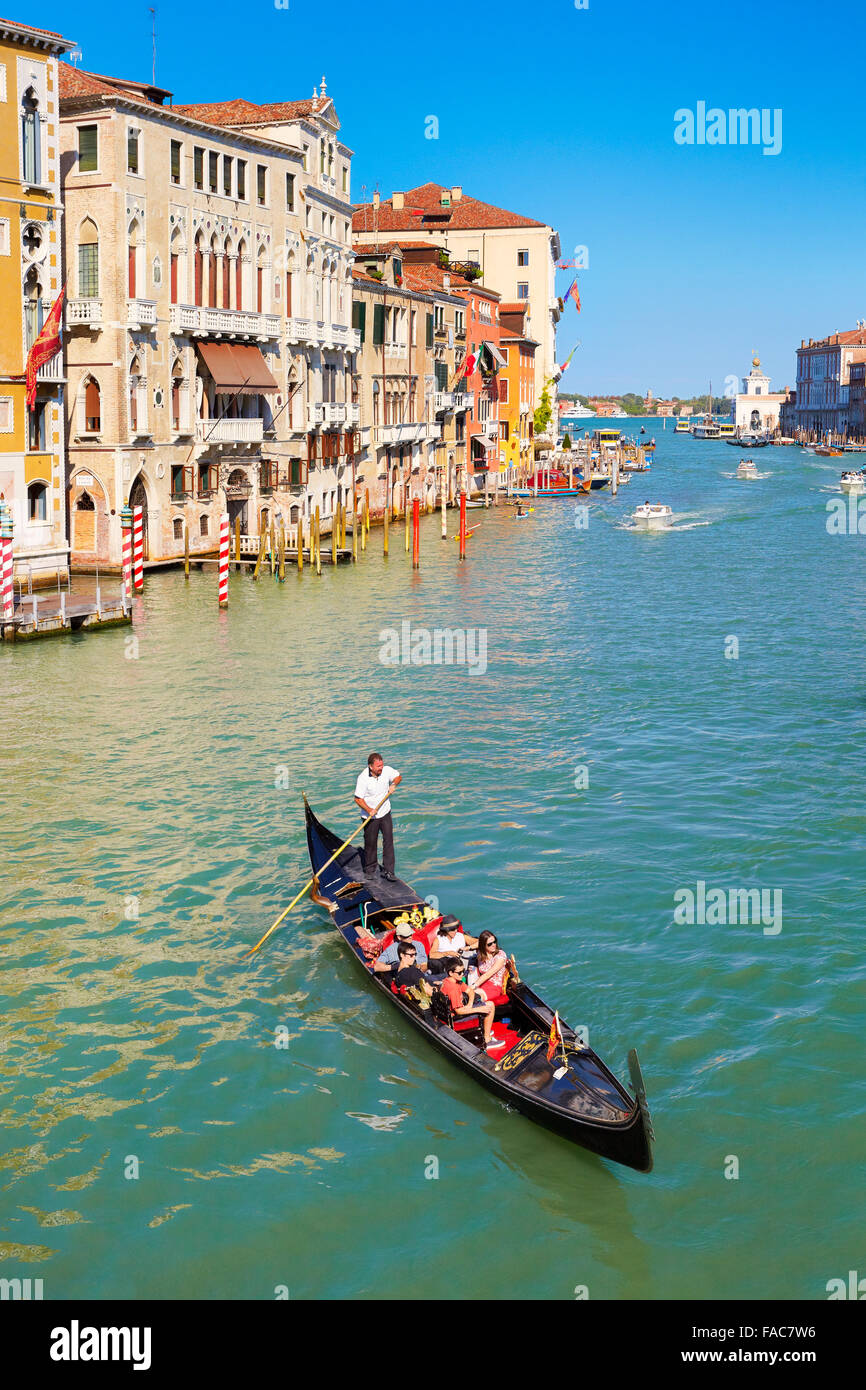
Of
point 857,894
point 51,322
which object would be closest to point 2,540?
point 51,322

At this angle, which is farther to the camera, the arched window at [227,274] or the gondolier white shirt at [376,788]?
the arched window at [227,274]

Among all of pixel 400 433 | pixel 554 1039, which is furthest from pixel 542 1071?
pixel 400 433

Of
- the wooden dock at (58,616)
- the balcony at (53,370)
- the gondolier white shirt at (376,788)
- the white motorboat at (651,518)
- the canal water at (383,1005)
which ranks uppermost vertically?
the balcony at (53,370)

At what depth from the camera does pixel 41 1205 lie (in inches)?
324

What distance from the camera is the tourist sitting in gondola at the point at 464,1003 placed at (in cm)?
954

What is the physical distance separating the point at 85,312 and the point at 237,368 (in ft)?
17.0

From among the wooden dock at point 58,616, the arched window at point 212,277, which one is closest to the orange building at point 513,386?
the arched window at point 212,277

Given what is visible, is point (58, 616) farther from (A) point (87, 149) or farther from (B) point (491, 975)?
(B) point (491, 975)

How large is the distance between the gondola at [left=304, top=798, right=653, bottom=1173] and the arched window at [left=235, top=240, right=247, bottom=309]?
28.8m

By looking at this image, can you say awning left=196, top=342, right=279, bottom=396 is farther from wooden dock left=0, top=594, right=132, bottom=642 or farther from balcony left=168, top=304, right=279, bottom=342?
wooden dock left=0, top=594, right=132, bottom=642

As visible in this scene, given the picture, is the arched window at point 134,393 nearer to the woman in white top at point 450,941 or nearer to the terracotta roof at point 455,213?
the woman in white top at point 450,941

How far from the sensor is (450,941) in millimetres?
10422

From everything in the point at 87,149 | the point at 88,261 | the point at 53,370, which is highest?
the point at 87,149

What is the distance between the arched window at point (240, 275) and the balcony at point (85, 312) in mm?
5850
